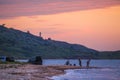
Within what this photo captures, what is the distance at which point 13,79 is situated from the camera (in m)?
44.1

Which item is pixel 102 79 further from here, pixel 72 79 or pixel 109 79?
pixel 72 79

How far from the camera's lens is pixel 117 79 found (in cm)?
6150

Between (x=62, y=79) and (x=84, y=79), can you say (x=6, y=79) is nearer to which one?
(x=62, y=79)

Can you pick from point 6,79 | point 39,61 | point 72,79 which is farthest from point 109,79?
point 39,61

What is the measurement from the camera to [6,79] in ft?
140

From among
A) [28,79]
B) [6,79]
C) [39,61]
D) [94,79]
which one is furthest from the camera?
[39,61]

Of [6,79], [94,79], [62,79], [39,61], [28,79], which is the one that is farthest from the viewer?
[39,61]

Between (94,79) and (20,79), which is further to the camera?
(94,79)

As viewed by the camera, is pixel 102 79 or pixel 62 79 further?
pixel 102 79

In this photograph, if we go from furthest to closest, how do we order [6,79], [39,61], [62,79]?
1. [39,61]
2. [62,79]
3. [6,79]

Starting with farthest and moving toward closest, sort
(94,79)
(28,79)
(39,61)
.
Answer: (39,61) → (94,79) → (28,79)

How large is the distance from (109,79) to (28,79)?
64.9 feet

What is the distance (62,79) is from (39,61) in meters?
47.7

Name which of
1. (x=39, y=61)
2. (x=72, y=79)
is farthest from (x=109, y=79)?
(x=39, y=61)
